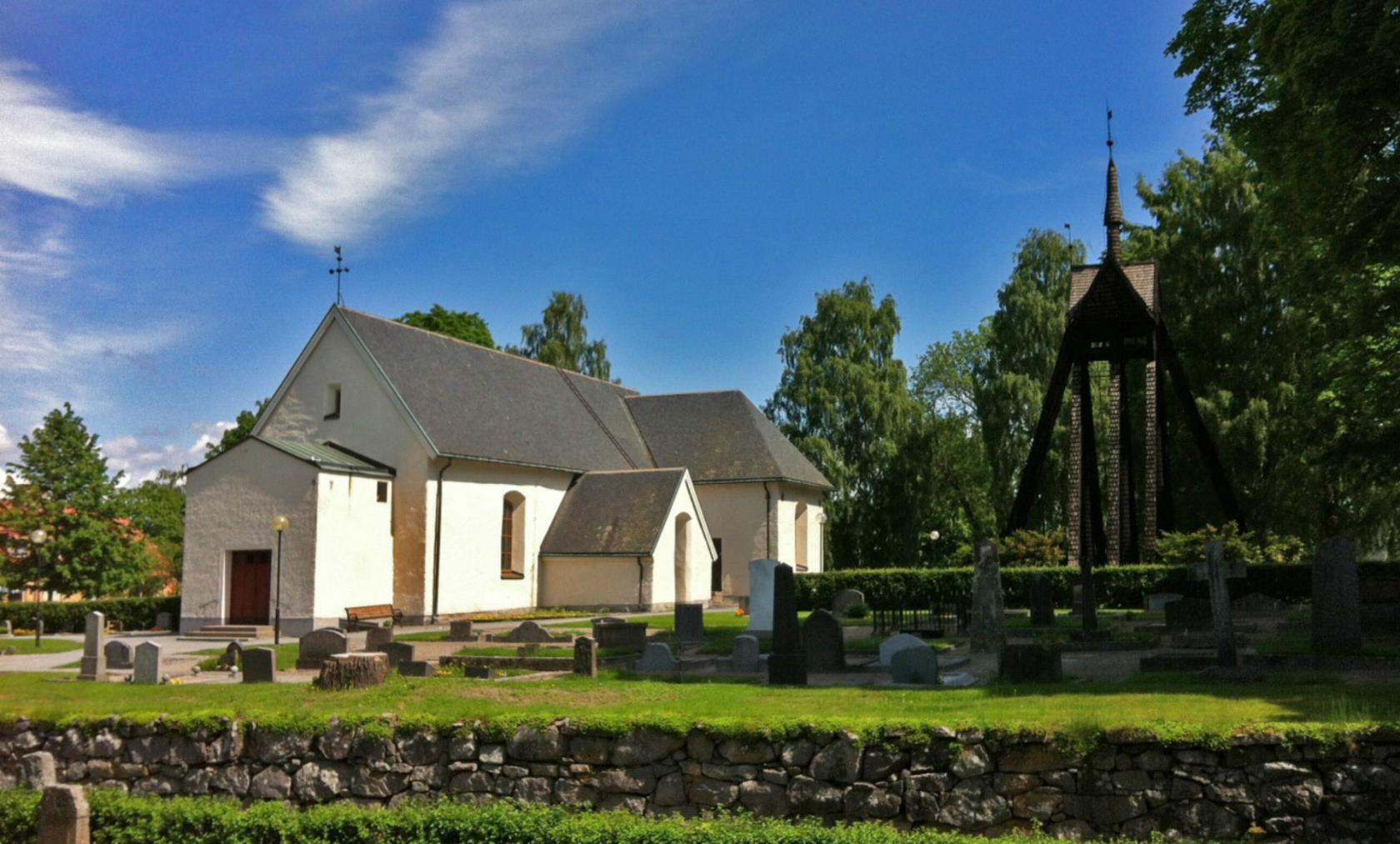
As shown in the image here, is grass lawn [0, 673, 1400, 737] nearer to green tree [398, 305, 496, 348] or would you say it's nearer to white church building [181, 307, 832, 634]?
white church building [181, 307, 832, 634]

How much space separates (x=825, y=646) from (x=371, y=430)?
2091 centimetres

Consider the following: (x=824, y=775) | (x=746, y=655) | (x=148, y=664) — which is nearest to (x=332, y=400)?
(x=148, y=664)

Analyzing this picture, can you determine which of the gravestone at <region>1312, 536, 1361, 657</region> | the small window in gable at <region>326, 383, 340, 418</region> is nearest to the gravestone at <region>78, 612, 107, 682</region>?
the small window in gable at <region>326, 383, 340, 418</region>

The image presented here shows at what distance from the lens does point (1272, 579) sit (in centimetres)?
2672

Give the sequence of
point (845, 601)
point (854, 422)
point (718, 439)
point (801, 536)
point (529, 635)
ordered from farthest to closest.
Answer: point (854, 422) → point (801, 536) → point (718, 439) → point (845, 601) → point (529, 635)

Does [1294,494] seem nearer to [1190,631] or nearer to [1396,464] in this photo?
[1396,464]

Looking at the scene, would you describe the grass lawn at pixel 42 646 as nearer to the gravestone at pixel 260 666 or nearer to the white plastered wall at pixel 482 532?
the white plastered wall at pixel 482 532

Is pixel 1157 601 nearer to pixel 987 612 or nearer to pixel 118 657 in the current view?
pixel 987 612

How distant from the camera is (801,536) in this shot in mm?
44844

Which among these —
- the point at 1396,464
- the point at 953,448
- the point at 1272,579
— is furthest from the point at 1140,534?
the point at 953,448

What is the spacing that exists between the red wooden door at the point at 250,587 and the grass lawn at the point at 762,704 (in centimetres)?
1542

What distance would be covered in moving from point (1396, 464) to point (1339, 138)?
399 inches

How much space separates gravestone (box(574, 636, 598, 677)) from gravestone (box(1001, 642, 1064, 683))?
578 centimetres

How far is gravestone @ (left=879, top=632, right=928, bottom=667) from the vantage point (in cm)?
1373
